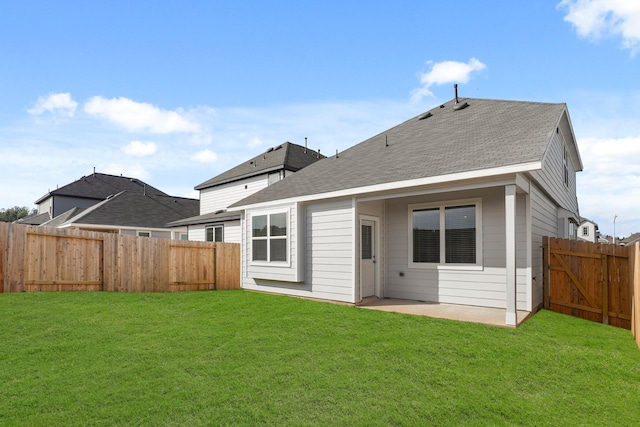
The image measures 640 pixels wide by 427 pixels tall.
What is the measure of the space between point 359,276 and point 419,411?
529 centimetres

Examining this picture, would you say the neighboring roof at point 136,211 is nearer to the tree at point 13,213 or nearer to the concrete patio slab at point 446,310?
the concrete patio slab at point 446,310

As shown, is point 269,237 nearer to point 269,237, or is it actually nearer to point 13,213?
point 269,237

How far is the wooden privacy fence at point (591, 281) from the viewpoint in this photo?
6.77 m

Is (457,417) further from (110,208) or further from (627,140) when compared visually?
(627,140)

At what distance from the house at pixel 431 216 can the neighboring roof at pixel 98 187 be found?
83.7 ft

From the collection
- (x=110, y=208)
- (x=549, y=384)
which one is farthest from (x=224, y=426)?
(x=110, y=208)

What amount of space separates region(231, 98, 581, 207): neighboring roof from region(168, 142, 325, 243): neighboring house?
17.6 ft

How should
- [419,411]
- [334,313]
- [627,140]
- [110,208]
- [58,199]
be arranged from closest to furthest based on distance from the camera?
[419,411] → [334,313] → [110,208] → [58,199] → [627,140]

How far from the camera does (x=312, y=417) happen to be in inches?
127

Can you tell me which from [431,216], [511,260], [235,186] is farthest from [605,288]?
[235,186]

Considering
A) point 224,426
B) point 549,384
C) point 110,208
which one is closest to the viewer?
point 224,426

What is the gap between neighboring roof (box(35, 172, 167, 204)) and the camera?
3093 cm

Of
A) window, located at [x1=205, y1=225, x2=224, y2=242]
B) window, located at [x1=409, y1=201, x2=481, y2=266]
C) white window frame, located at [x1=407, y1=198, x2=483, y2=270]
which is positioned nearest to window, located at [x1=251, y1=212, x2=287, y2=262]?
white window frame, located at [x1=407, y1=198, x2=483, y2=270]

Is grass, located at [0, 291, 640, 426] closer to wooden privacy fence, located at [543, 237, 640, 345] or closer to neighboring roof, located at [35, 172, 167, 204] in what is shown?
wooden privacy fence, located at [543, 237, 640, 345]
